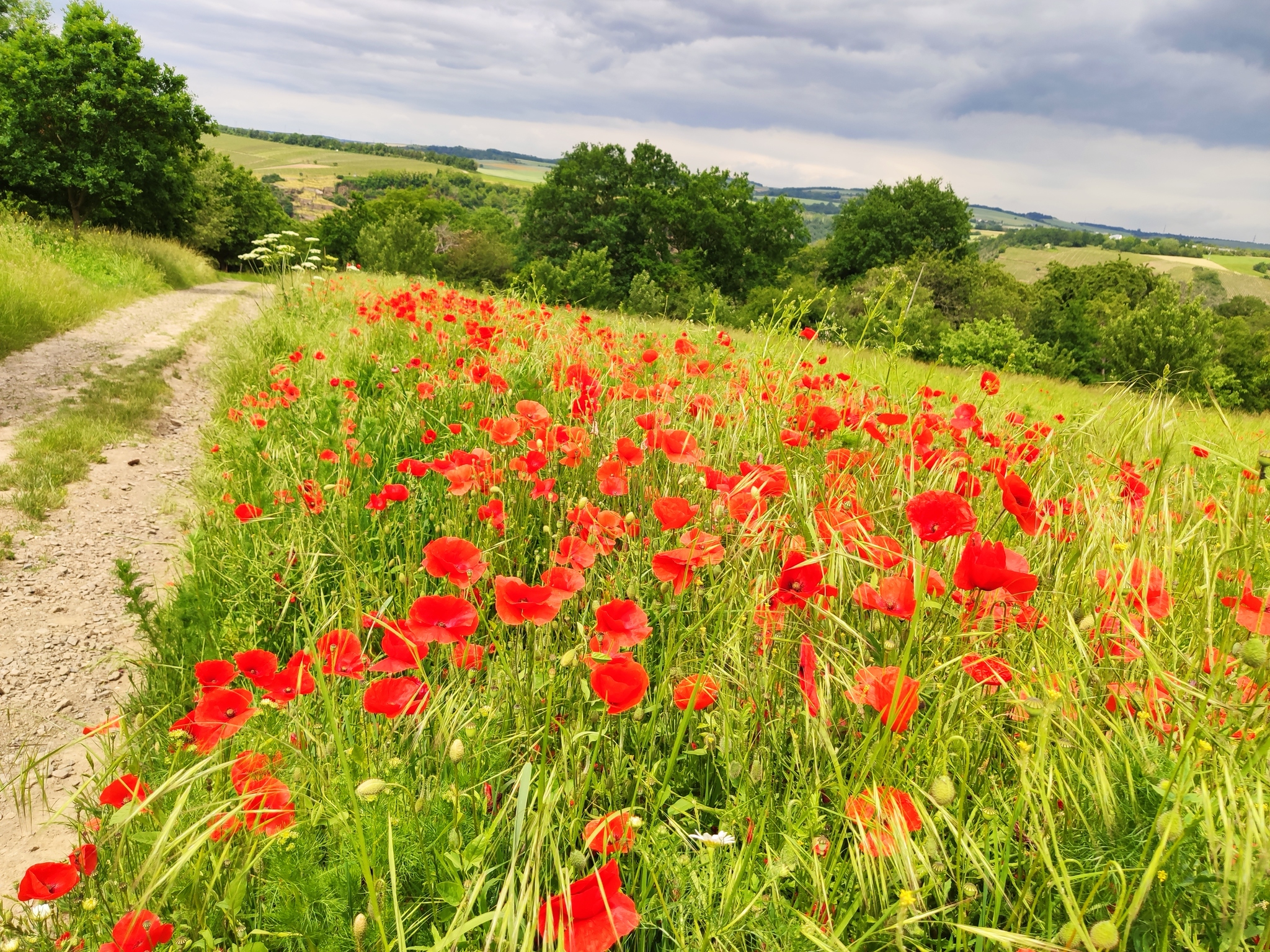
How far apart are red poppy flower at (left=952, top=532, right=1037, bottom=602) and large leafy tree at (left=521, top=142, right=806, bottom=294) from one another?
36.1 m

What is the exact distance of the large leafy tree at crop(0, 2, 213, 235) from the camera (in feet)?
50.9

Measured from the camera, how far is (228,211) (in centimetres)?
3666

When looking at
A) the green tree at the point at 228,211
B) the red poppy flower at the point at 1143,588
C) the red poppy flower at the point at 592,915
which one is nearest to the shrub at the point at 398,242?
the green tree at the point at 228,211

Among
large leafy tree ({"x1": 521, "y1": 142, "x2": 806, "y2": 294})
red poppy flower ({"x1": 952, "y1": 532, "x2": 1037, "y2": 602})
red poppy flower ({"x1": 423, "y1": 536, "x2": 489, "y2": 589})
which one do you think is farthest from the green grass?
large leafy tree ({"x1": 521, "y1": 142, "x2": 806, "y2": 294})

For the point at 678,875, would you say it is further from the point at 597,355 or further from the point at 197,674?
the point at 597,355

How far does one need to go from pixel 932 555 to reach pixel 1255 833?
1.94 feet

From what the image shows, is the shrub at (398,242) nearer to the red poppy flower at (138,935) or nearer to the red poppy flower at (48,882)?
the red poppy flower at (48,882)

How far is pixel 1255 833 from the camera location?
82cm

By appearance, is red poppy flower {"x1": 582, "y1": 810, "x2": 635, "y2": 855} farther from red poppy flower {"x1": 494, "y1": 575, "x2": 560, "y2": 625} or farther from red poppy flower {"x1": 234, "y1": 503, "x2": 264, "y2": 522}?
red poppy flower {"x1": 234, "y1": 503, "x2": 264, "y2": 522}

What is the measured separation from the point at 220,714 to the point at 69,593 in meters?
2.35

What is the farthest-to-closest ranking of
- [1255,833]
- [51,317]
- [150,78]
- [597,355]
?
[150,78], [51,317], [597,355], [1255,833]

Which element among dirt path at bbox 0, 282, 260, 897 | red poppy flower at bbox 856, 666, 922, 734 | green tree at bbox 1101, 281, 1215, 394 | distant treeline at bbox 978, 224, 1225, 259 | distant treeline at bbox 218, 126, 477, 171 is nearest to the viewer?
red poppy flower at bbox 856, 666, 922, 734

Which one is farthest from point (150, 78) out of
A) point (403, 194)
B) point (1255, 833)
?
point (403, 194)

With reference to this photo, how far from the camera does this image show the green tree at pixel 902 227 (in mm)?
43625
